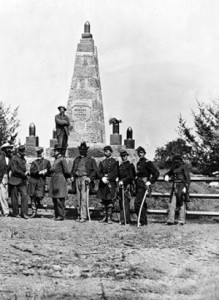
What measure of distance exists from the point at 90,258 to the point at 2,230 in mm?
2360

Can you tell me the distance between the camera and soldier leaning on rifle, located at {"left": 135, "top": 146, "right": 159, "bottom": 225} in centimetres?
1134

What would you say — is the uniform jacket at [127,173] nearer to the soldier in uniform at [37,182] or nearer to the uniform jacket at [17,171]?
the soldier in uniform at [37,182]

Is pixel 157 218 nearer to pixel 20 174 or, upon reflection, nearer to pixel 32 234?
pixel 20 174

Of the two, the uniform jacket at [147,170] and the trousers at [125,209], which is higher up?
the uniform jacket at [147,170]

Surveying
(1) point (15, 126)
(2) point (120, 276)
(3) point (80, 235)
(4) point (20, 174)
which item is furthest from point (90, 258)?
(1) point (15, 126)

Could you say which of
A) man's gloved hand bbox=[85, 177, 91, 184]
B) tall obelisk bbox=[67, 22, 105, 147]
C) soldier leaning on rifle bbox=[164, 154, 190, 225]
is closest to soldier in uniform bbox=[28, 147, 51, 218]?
man's gloved hand bbox=[85, 177, 91, 184]

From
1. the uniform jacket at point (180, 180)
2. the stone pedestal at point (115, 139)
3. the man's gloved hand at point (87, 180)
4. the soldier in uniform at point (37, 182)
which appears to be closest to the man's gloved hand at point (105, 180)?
the man's gloved hand at point (87, 180)

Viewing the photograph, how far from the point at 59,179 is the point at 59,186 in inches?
6.3

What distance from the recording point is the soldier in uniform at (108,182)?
11711 millimetres

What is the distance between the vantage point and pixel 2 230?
10.1 meters

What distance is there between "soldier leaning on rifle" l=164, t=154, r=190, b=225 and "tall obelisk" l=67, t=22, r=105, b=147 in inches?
301

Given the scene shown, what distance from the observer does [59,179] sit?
12164 millimetres

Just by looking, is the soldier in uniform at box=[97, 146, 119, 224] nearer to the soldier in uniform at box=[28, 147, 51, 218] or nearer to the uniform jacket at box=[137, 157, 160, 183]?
the uniform jacket at box=[137, 157, 160, 183]

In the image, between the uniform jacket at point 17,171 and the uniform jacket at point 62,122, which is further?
the uniform jacket at point 62,122
